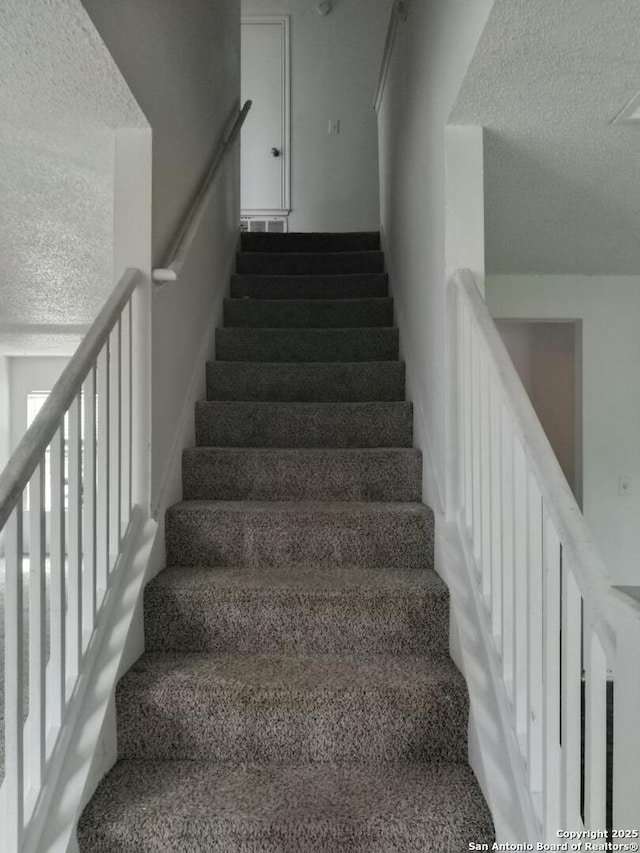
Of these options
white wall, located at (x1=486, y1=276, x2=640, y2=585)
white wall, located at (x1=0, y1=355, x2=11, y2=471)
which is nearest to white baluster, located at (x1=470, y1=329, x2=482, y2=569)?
white wall, located at (x1=486, y1=276, x2=640, y2=585)

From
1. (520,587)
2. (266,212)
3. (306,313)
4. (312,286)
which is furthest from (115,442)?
(266,212)

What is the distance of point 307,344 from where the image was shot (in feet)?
9.46

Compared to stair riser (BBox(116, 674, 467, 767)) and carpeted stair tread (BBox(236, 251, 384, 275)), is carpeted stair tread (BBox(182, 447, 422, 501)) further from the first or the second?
carpeted stair tread (BBox(236, 251, 384, 275))

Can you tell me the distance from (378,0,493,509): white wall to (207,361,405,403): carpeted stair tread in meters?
0.14

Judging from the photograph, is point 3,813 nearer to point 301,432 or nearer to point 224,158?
point 301,432

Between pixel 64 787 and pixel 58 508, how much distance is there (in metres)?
0.60

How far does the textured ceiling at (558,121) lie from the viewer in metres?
1.30

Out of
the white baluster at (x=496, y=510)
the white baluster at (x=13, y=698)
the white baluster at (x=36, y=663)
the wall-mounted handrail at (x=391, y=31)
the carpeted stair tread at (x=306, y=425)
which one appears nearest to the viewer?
the white baluster at (x=13, y=698)

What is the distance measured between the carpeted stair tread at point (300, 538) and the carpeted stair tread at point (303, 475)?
0.82 ft

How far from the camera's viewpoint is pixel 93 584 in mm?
1499

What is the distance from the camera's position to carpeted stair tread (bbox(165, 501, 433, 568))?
76.7 inches

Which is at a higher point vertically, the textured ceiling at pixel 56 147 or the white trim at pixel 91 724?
the textured ceiling at pixel 56 147

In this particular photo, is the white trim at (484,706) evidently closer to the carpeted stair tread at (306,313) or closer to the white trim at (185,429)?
the white trim at (185,429)

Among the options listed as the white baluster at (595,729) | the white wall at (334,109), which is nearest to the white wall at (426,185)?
the white baluster at (595,729)
